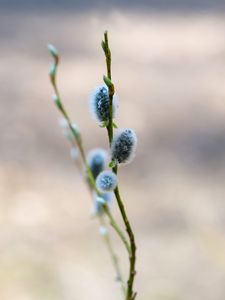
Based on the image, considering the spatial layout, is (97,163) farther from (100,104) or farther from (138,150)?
(138,150)

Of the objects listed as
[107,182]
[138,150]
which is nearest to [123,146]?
[107,182]

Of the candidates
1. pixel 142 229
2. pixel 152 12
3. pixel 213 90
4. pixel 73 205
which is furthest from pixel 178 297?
pixel 152 12

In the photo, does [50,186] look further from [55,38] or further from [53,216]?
[55,38]

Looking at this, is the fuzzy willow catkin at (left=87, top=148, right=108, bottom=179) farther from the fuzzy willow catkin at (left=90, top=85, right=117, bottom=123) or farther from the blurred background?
the blurred background

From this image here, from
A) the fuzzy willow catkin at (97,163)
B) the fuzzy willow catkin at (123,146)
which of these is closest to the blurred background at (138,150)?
the fuzzy willow catkin at (97,163)

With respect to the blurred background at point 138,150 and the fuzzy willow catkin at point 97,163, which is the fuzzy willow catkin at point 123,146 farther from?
the blurred background at point 138,150
